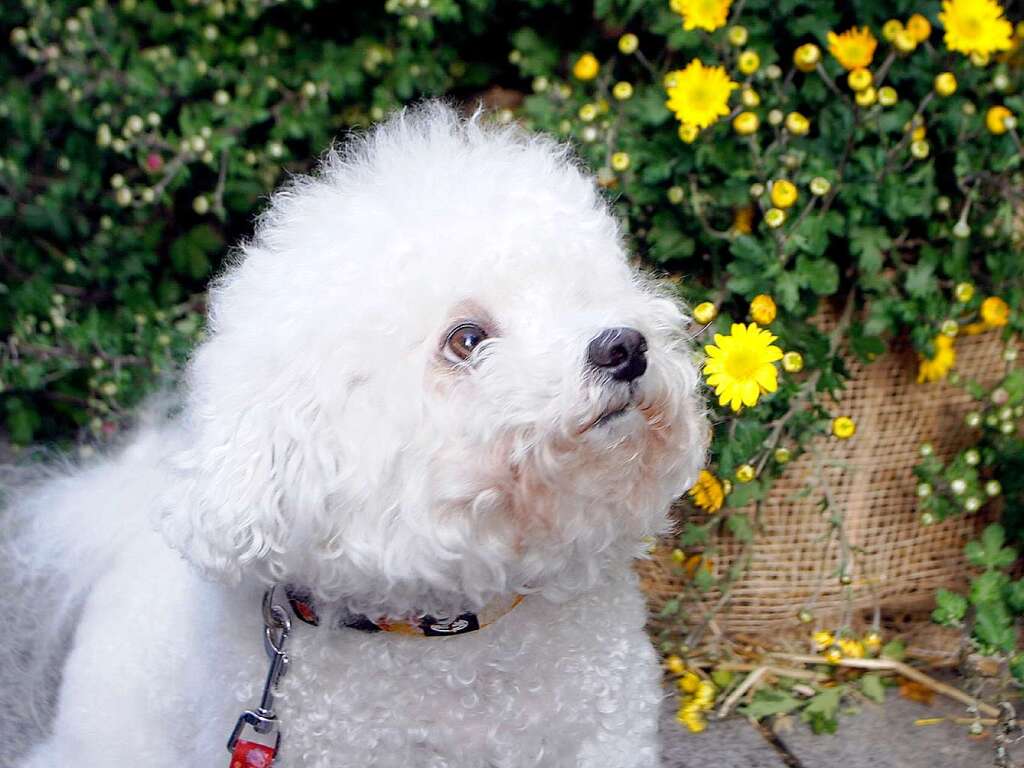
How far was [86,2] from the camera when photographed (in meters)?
2.50

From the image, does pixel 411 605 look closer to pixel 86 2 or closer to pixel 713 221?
pixel 713 221

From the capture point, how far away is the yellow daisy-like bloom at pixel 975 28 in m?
1.91

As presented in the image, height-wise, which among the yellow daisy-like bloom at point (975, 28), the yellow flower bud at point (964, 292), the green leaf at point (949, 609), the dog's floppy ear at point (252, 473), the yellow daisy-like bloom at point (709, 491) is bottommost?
the dog's floppy ear at point (252, 473)

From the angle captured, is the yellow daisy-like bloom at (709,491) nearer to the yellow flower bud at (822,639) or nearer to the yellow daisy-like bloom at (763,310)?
the yellow daisy-like bloom at (763,310)

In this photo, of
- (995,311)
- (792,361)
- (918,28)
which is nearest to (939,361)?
(995,311)

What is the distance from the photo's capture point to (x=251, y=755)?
4.21ft

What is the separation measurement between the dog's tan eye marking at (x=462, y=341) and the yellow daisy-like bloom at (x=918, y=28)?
3.99 ft

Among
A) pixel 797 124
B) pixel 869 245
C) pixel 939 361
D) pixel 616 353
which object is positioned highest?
pixel 797 124

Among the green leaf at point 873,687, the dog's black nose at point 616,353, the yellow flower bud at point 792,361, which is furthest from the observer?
the green leaf at point 873,687

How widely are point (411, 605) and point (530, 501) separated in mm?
222

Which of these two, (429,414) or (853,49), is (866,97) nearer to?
(853,49)

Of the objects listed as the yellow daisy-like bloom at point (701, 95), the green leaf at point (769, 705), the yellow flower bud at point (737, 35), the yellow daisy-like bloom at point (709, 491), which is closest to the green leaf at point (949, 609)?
the green leaf at point (769, 705)

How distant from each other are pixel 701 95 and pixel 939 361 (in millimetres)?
→ 682

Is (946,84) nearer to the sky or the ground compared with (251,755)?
nearer to the sky
